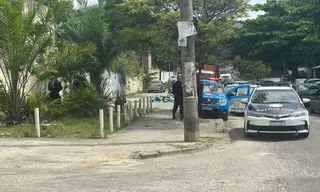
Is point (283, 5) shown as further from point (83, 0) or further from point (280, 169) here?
point (280, 169)

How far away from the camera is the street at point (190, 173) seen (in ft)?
24.1

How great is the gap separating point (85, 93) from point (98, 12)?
3832mm

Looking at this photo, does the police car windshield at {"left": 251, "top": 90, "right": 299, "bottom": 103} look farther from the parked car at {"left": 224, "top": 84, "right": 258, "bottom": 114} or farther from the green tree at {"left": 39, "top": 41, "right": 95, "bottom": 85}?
the parked car at {"left": 224, "top": 84, "right": 258, "bottom": 114}

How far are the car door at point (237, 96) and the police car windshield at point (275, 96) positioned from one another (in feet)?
23.7

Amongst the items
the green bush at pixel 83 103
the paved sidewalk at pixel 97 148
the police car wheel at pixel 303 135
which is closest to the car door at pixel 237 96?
the green bush at pixel 83 103

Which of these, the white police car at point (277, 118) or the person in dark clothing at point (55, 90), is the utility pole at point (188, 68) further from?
the person in dark clothing at point (55, 90)

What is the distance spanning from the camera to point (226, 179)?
7.85 metres

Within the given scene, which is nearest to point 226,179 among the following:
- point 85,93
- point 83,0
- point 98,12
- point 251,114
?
point 251,114

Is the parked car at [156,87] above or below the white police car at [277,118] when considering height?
above

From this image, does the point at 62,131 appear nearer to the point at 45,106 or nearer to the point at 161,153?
the point at 45,106

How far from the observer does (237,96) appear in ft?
71.9

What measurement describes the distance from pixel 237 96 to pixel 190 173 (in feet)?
45.6

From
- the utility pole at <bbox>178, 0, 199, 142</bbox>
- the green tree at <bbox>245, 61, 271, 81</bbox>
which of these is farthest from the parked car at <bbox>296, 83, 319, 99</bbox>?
the green tree at <bbox>245, 61, 271, 81</bbox>

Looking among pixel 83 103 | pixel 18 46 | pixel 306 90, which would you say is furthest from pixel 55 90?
pixel 306 90
